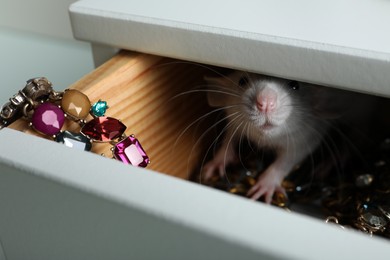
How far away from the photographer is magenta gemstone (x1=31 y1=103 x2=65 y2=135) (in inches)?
20.9

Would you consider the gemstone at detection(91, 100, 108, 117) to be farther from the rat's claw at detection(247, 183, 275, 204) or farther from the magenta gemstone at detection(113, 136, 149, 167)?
the rat's claw at detection(247, 183, 275, 204)

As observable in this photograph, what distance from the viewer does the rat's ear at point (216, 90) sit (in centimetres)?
79

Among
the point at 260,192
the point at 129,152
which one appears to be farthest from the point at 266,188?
the point at 129,152

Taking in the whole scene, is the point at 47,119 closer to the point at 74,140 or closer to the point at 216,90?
the point at 74,140

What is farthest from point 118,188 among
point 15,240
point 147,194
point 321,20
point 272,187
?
point 272,187

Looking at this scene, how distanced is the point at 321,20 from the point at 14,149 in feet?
1.02

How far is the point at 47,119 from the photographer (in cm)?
53

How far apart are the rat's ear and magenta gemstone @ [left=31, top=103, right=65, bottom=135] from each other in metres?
0.29

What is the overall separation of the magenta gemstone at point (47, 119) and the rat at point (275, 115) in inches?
10.6

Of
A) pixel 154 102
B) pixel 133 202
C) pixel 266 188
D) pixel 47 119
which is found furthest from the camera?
pixel 266 188

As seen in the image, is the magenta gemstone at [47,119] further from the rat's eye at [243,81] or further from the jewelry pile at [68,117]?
the rat's eye at [243,81]

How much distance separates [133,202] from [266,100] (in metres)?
0.38

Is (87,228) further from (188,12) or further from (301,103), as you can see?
(301,103)

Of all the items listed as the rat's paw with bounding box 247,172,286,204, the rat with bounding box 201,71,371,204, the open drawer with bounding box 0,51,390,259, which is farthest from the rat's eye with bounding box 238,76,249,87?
the open drawer with bounding box 0,51,390,259
